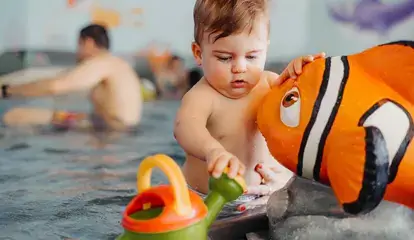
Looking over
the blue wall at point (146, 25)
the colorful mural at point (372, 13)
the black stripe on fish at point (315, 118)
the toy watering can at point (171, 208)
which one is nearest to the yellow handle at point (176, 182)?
the toy watering can at point (171, 208)

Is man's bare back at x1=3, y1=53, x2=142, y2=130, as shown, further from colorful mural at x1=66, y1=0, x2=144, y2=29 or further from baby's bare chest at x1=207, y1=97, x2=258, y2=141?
baby's bare chest at x1=207, y1=97, x2=258, y2=141

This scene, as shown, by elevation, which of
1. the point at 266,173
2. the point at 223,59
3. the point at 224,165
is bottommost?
the point at 266,173

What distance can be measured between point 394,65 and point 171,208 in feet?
1.15

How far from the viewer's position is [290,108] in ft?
2.92

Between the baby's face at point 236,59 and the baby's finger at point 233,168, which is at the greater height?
the baby's face at point 236,59

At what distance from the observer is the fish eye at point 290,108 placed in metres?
0.88

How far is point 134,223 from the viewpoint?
0.78 metres

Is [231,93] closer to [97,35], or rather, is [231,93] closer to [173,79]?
[97,35]

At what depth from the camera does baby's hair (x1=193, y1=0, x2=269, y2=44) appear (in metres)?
1.08

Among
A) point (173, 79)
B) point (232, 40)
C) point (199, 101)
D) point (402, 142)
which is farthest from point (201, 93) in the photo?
point (173, 79)

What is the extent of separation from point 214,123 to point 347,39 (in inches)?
114

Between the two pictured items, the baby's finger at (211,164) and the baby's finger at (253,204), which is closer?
the baby's finger at (211,164)

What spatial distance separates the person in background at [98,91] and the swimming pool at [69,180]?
147 mm

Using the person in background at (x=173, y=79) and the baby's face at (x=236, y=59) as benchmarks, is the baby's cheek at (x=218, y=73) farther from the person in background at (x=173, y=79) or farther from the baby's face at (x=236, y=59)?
the person in background at (x=173, y=79)
